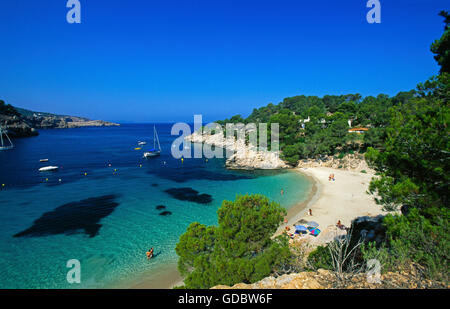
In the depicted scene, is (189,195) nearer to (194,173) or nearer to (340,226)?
(194,173)

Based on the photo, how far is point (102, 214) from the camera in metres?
21.3

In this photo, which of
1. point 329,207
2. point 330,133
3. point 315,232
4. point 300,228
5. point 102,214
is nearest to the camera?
point 315,232

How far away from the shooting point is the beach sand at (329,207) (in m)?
12.8

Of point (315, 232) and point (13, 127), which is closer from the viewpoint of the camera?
point (315, 232)

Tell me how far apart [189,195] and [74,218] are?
39.9 ft

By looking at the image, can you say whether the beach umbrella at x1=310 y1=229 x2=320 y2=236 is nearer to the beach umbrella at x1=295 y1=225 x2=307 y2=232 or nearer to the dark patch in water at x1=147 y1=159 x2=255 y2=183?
the beach umbrella at x1=295 y1=225 x2=307 y2=232

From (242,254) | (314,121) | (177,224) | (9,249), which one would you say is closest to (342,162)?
(314,121)

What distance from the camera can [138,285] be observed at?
475 inches

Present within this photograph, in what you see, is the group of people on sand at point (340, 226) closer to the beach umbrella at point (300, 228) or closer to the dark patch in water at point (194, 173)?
the beach umbrella at point (300, 228)

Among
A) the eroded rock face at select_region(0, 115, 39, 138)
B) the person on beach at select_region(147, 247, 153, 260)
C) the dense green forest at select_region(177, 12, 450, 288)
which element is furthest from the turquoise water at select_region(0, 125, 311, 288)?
the eroded rock face at select_region(0, 115, 39, 138)

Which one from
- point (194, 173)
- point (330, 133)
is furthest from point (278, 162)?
point (194, 173)

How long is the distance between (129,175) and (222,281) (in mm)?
33798

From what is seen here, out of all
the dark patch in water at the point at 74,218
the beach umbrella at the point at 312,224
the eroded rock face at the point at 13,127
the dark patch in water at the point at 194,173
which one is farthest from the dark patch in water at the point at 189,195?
the eroded rock face at the point at 13,127
